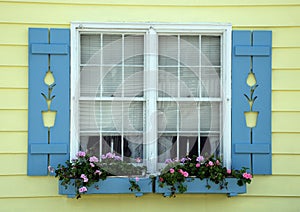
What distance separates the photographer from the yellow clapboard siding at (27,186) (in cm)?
389

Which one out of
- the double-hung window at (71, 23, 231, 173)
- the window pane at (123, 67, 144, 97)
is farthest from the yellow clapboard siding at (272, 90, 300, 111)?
the window pane at (123, 67, 144, 97)

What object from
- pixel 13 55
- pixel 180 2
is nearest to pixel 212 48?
pixel 180 2

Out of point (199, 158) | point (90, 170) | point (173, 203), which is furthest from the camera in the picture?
point (173, 203)

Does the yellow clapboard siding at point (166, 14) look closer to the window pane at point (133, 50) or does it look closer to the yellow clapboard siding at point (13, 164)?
the window pane at point (133, 50)

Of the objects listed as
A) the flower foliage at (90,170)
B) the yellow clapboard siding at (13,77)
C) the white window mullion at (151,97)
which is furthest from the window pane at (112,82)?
the yellow clapboard siding at (13,77)

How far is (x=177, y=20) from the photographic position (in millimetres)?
4020

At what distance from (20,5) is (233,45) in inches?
72.4

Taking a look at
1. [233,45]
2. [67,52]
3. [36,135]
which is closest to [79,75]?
[67,52]

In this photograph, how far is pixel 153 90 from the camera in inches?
158

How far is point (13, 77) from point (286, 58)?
232 cm

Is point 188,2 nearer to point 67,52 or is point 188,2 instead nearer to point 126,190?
point 67,52

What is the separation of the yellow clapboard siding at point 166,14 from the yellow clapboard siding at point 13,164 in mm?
1163

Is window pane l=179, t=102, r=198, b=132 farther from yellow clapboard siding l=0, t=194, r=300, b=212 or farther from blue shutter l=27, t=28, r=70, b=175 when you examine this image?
blue shutter l=27, t=28, r=70, b=175

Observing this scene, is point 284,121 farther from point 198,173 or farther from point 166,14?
point 166,14
